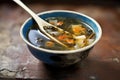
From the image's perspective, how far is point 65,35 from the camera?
768 millimetres

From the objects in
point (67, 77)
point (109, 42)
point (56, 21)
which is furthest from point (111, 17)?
point (67, 77)

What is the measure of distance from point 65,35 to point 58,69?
4.4 inches

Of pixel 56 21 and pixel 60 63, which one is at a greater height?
pixel 56 21

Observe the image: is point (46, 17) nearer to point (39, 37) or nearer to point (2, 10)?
point (39, 37)

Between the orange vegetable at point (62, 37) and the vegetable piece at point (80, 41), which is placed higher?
the orange vegetable at point (62, 37)

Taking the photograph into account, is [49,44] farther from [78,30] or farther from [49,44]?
[78,30]

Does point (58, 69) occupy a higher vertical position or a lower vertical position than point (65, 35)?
lower

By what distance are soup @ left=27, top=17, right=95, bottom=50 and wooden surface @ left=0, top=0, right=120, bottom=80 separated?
0.08 meters

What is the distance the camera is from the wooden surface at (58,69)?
2.38 ft

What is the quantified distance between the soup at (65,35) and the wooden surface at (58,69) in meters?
0.08

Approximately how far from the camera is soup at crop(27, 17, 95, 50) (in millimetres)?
725

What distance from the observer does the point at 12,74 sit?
73 cm

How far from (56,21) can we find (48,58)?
0.19 m

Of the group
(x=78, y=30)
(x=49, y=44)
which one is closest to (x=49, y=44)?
(x=49, y=44)
